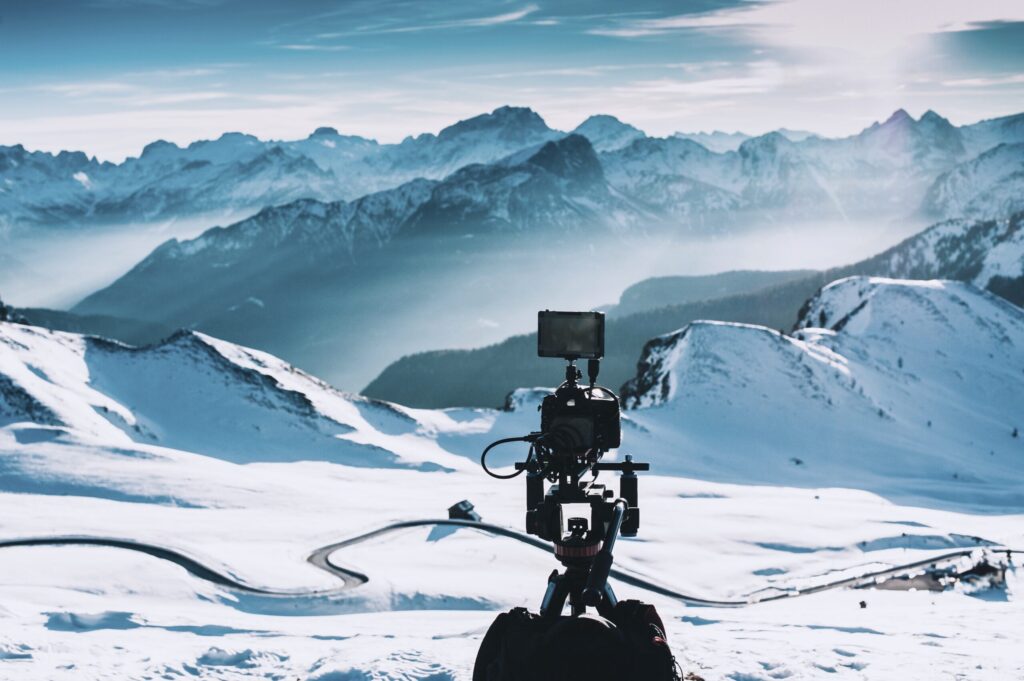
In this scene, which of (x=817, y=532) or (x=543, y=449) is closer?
(x=543, y=449)

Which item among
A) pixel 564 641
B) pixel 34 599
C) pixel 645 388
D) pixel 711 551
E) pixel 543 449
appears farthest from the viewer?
pixel 645 388

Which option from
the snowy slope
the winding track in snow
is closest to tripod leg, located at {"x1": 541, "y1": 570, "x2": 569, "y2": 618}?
the winding track in snow

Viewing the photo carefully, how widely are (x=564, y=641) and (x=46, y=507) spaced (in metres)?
76.8

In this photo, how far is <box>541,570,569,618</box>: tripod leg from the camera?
973 cm

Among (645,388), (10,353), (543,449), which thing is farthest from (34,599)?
(645,388)

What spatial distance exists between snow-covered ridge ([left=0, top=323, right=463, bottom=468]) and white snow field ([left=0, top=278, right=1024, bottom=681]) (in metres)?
0.42

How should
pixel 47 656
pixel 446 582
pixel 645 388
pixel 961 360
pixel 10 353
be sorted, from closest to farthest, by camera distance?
pixel 47 656
pixel 446 582
pixel 10 353
pixel 645 388
pixel 961 360

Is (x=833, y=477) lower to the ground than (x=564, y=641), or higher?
lower

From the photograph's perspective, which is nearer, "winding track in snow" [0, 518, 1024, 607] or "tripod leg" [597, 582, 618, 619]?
"tripod leg" [597, 582, 618, 619]

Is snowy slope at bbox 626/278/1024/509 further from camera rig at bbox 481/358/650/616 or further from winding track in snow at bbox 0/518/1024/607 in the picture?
camera rig at bbox 481/358/650/616

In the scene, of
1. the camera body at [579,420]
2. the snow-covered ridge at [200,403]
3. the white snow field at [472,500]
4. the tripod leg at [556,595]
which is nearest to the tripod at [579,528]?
the tripod leg at [556,595]

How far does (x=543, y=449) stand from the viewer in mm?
9961

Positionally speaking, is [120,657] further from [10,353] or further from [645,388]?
[645,388]

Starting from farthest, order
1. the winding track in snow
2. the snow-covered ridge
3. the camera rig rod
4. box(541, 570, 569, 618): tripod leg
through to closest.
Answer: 1. the snow-covered ridge
2. the winding track in snow
3. box(541, 570, 569, 618): tripod leg
4. the camera rig rod
